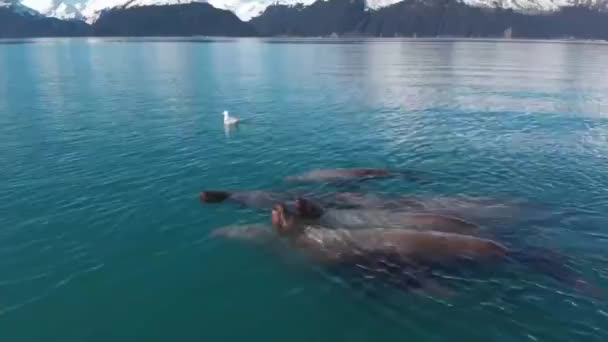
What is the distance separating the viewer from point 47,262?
703 inches

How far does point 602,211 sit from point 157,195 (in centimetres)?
2088

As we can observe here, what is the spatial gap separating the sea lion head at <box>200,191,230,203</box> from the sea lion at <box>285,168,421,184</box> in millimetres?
4569

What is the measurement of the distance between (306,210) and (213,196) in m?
5.46

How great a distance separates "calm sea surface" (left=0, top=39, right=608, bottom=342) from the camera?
14.4 metres

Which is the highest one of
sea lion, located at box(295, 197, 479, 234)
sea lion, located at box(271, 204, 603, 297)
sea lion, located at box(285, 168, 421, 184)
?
sea lion, located at box(285, 168, 421, 184)

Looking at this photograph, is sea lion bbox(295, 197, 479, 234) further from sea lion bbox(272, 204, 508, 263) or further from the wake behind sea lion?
the wake behind sea lion

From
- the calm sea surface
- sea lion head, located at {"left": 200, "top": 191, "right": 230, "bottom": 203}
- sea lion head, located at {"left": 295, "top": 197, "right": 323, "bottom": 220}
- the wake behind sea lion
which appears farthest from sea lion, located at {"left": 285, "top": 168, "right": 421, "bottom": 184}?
sea lion head, located at {"left": 295, "top": 197, "right": 323, "bottom": 220}

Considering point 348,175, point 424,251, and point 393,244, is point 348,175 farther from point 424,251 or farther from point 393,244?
point 424,251

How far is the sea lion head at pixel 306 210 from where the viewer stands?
68.4 feet

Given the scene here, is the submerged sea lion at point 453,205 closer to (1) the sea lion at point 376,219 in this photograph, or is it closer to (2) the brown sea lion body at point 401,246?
(1) the sea lion at point 376,219

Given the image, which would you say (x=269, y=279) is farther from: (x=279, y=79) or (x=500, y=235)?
(x=279, y=79)

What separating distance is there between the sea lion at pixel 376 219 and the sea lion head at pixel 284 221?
1.45ft

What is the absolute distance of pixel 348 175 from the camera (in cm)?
2719

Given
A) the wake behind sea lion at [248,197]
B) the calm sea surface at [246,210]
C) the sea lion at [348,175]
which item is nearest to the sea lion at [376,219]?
the calm sea surface at [246,210]
